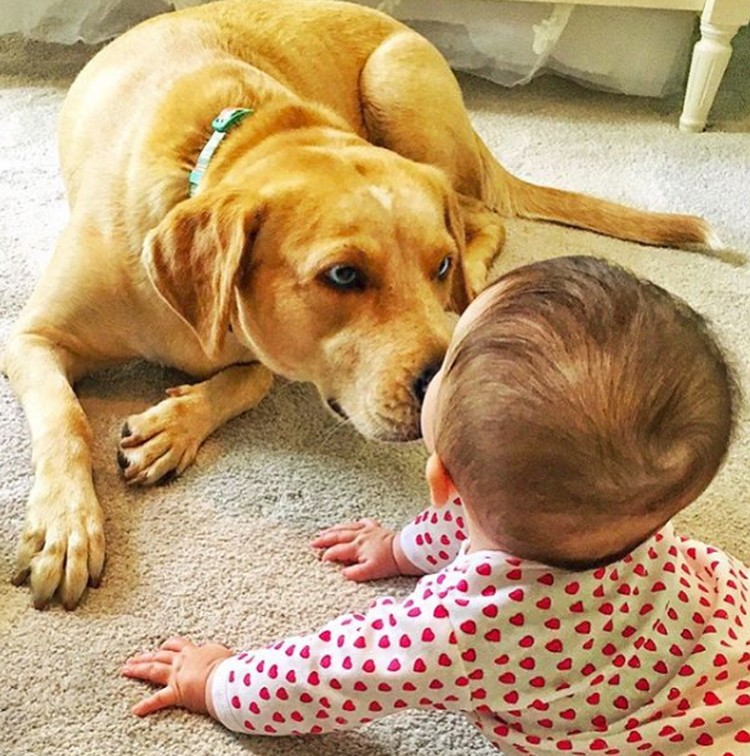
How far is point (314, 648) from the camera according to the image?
38.9 inches

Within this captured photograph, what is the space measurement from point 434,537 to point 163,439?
0.39m

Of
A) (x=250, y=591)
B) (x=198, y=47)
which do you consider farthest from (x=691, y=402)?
(x=198, y=47)

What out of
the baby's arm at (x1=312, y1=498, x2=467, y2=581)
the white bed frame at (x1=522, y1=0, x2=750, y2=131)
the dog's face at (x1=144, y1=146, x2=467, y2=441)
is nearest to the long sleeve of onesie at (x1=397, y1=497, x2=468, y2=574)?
the baby's arm at (x1=312, y1=498, x2=467, y2=581)

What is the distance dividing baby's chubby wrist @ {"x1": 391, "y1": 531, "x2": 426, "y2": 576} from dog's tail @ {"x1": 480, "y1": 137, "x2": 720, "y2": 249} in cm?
93

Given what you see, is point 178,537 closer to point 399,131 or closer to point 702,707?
point 702,707

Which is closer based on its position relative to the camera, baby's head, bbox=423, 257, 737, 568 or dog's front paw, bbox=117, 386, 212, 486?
baby's head, bbox=423, 257, 737, 568

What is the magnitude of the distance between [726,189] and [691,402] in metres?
1.45

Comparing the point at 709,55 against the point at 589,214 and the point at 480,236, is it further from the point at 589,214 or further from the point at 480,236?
the point at 480,236

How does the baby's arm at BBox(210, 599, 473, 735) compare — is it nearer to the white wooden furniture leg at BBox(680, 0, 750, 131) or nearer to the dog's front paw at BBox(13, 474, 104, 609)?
the dog's front paw at BBox(13, 474, 104, 609)

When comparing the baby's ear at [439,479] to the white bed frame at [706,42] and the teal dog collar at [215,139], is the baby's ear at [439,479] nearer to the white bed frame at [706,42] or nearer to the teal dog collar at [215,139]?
the teal dog collar at [215,139]

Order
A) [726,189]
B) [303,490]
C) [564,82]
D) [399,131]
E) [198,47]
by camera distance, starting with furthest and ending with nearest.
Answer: [564,82], [726,189], [399,131], [198,47], [303,490]

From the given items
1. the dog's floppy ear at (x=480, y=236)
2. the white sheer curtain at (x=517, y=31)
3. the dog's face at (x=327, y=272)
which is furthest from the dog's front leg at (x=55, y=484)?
the white sheer curtain at (x=517, y=31)

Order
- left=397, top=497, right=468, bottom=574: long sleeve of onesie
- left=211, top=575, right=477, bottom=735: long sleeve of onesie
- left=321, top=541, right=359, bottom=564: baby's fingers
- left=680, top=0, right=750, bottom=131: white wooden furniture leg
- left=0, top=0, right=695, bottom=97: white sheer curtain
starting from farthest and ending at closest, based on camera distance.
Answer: left=0, top=0, right=695, bottom=97: white sheer curtain < left=680, top=0, right=750, bottom=131: white wooden furniture leg < left=321, top=541, right=359, bottom=564: baby's fingers < left=397, top=497, right=468, bottom=574: long sleeve of onesie < left=211, top=575, right=477, bottom=735: long sleeve of onesie

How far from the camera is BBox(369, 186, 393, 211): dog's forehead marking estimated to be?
126 centimetres
